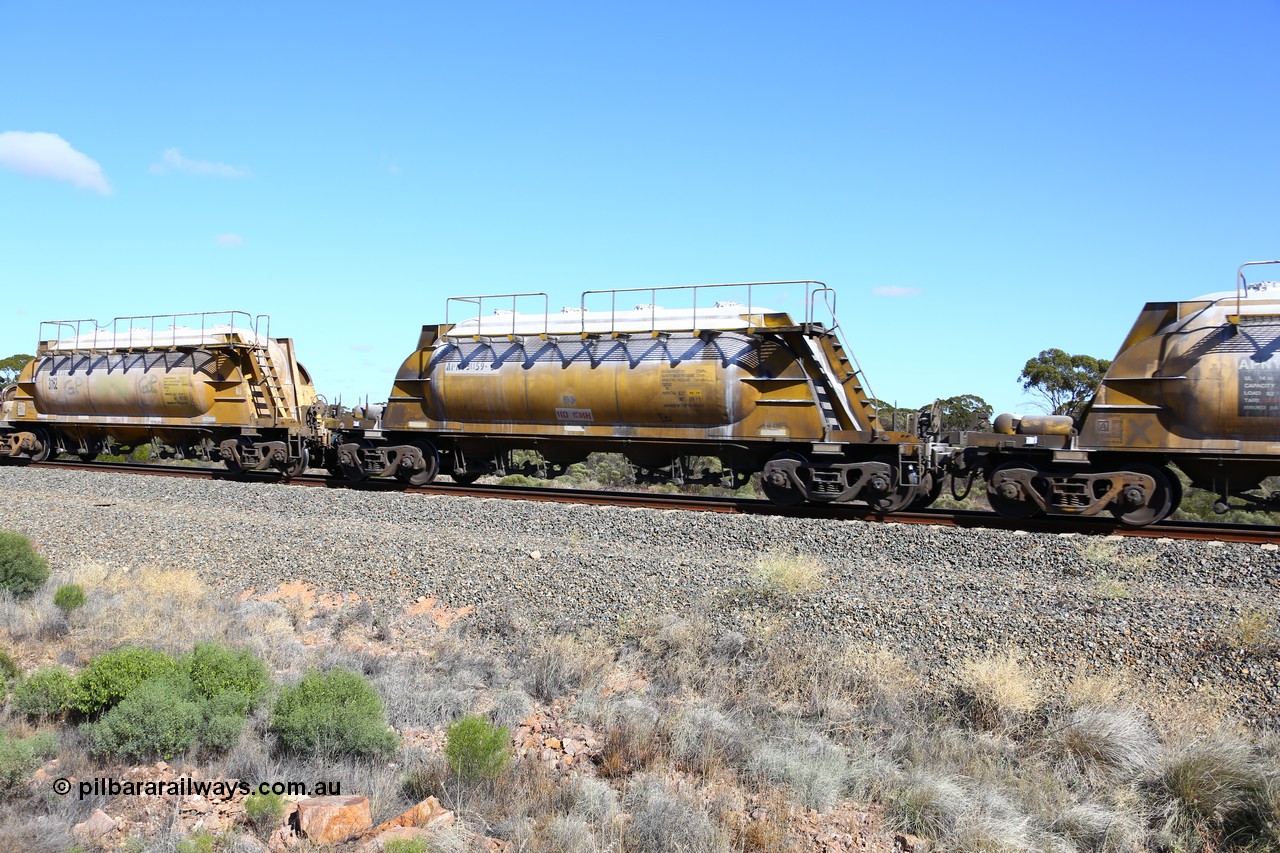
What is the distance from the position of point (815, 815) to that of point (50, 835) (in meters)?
4.38

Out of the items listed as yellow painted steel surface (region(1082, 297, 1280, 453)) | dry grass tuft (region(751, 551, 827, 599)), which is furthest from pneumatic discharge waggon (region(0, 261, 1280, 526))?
dry grass tuft (region(751, 551, 827, 599))

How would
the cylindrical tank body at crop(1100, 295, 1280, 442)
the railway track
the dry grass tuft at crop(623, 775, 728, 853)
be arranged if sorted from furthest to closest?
the railway track < the cylindrical tank body at crop(1100, 295, 1280, 442) < the dry grass tuft at crop(623, 775, 728, 853)

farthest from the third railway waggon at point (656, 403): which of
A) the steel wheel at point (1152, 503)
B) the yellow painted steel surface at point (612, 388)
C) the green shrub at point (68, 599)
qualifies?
the green shrub at point (68, 599)

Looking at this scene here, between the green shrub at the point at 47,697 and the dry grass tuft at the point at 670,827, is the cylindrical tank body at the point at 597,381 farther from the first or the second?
the green shrub at the point at 47,697

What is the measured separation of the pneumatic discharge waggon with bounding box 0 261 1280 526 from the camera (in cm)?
1299

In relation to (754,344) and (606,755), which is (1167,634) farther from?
(754,344)

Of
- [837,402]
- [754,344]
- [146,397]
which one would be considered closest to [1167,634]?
Answer: [837,402]

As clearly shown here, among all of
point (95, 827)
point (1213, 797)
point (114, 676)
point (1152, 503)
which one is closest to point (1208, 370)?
point (1152, 503)

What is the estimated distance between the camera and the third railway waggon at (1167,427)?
41.2ft

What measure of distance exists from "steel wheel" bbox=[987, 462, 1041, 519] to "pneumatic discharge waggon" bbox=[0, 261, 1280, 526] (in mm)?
28

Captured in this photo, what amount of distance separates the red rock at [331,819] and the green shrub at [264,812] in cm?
13

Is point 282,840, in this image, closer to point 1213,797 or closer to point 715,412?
point 1213,797

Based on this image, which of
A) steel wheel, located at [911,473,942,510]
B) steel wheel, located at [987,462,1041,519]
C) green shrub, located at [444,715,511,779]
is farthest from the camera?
steel wheel, located at [911,473,942,510]

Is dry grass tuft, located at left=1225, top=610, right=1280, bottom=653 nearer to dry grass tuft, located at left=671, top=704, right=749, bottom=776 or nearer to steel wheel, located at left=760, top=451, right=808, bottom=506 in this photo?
dry grass tuft, located at left=671, top=704, right=749, bottom=776
